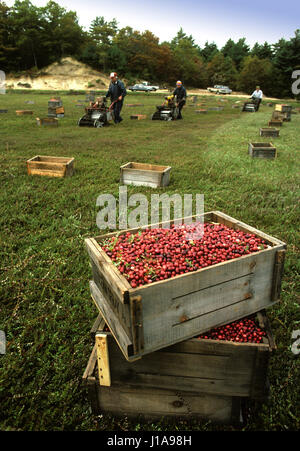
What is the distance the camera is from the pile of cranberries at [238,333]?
8.72 ft

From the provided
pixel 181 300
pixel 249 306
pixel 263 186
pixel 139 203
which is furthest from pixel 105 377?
pixel 263 186

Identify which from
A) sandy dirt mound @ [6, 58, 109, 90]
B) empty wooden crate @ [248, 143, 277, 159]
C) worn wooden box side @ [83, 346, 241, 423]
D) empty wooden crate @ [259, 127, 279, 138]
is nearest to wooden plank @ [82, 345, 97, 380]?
worn wooden box side @ [83, 346, 241, 423]

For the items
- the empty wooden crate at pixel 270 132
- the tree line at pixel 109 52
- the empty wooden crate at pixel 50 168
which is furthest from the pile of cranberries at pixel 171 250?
the tree line at pixel 109 52

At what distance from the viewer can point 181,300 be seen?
253 cm

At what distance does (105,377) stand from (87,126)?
15.4m

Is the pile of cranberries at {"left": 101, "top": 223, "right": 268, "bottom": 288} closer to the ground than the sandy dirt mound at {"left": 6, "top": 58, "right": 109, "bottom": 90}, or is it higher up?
closer to the ground

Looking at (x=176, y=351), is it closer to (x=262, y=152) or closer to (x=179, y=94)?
(x=262, y=152)

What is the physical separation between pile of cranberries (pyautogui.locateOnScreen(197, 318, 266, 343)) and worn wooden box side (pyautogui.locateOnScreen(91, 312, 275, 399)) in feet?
0.35

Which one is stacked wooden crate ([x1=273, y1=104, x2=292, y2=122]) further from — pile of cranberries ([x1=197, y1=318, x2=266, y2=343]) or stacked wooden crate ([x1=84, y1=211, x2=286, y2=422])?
stacked wooden crate ([x1=84, y1=211, x2=286, y2=422])

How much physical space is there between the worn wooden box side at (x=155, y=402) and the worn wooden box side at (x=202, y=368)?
97 mm

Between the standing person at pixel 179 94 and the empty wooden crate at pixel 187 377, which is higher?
the standing person at pixel 179 94

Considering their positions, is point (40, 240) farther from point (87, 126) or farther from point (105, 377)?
point (87, 126)

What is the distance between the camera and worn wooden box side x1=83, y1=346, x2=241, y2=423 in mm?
2650

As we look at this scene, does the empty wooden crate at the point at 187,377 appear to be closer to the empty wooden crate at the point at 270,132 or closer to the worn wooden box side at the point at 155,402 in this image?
the worn wooden box side at the point at 155,402
